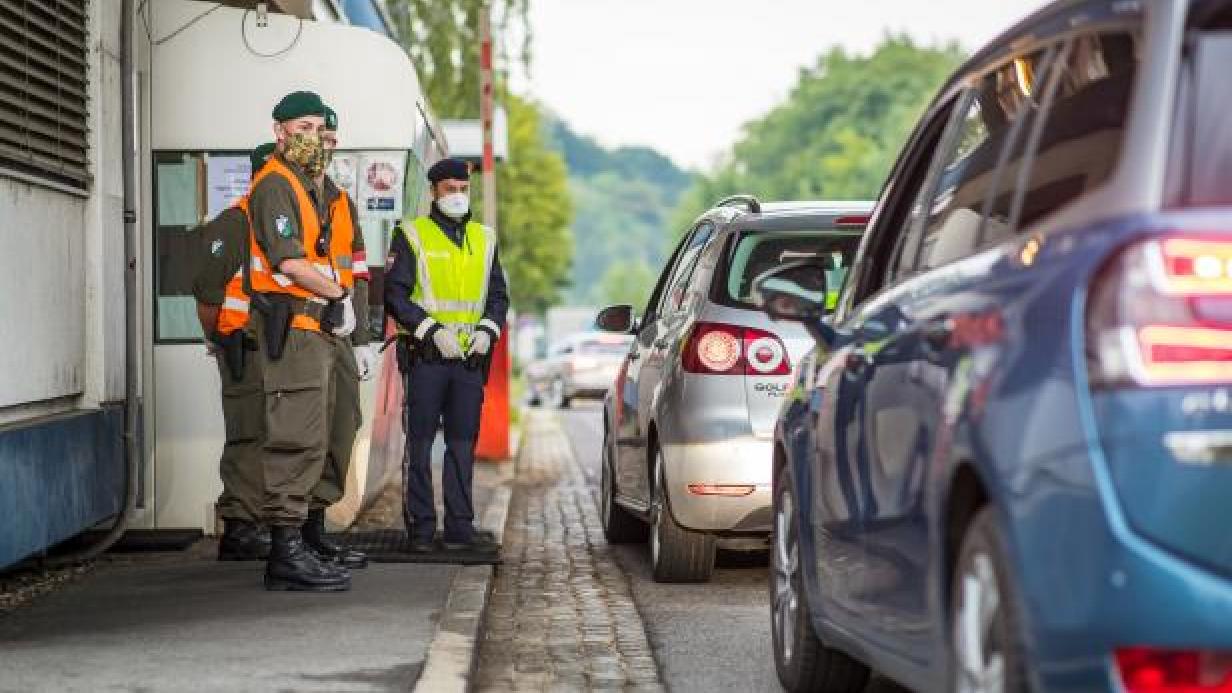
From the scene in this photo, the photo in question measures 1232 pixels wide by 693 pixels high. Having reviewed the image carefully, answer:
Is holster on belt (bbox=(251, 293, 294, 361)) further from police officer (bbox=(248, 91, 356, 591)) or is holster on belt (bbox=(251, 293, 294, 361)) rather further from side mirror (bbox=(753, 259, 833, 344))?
side mirror (bbox=(753, 259, 833, 344))

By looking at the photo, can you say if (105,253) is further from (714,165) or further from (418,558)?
(714,165)

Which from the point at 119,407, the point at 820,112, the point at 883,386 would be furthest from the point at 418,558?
the point at 820,112

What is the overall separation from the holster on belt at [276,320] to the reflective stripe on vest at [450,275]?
227 centimetres

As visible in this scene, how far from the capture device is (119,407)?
41.5ft

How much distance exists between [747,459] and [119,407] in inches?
133

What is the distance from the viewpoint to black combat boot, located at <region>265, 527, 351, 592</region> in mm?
10391

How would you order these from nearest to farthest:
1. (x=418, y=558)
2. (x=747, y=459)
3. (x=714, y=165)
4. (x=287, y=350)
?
1. (x=287, y=350)
2. (x=747, y=459)
3. (x=418, y=558)
4. (x=714, y=165)

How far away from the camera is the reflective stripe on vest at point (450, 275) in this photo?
12.5 m

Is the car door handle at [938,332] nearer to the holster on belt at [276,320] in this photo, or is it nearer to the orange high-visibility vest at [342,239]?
the holster on belt at [276,320]

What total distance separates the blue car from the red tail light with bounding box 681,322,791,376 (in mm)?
4481

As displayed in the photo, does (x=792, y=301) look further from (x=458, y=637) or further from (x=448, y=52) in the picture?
(x=448, y=52)

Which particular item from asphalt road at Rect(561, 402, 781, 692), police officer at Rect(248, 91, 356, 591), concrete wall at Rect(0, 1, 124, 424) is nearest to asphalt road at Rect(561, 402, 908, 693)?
asphalt road at Rect(561, 402, 781, 692)

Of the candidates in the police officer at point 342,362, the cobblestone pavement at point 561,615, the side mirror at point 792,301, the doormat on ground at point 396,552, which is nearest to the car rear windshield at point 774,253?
the cobblestone pavement at point 561,615

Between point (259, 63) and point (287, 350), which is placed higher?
point (259, 63)
